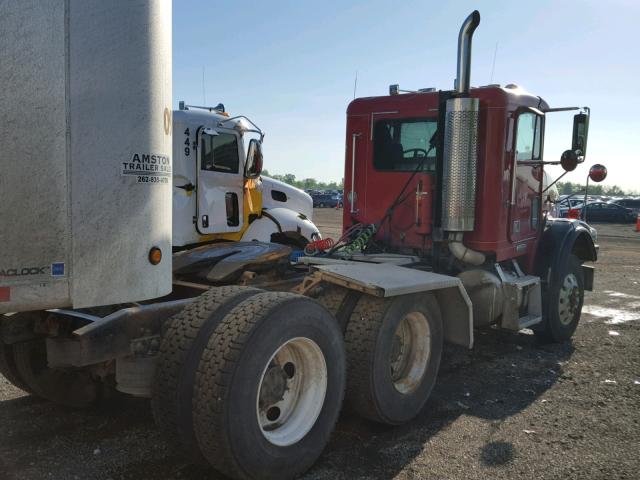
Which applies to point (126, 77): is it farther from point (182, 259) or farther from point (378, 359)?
point (378, 359)

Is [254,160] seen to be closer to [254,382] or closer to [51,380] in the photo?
[51,380]

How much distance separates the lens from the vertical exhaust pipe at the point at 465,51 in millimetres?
5398

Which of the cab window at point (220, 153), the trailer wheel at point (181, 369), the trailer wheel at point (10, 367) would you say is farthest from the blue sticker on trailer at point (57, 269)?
the cab window at point (220, 153)

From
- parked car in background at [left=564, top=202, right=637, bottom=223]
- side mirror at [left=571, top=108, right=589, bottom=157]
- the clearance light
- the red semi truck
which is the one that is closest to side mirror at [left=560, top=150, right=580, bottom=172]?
side mirror at [left=571, top=108, right=589, bottom=157]

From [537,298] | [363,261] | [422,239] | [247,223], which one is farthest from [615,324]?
[247,223]

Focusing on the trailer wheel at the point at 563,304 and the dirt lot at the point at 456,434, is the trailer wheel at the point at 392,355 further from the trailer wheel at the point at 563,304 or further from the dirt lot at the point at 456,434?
the trailer wheel at the point at 563,304

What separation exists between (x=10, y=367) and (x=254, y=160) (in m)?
4.04

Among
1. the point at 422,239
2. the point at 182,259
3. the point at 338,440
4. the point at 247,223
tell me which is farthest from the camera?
the point at 247,223

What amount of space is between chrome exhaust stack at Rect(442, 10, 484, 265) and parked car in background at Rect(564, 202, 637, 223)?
119 feet

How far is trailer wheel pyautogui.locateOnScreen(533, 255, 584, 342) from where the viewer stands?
22.2ft

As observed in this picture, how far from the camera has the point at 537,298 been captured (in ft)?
21.3

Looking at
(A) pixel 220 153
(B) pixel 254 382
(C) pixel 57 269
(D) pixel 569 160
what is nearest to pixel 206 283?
(B) pixel 254 382

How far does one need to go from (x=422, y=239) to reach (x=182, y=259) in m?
2.58

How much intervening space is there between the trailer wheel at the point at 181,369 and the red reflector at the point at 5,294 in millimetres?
891
